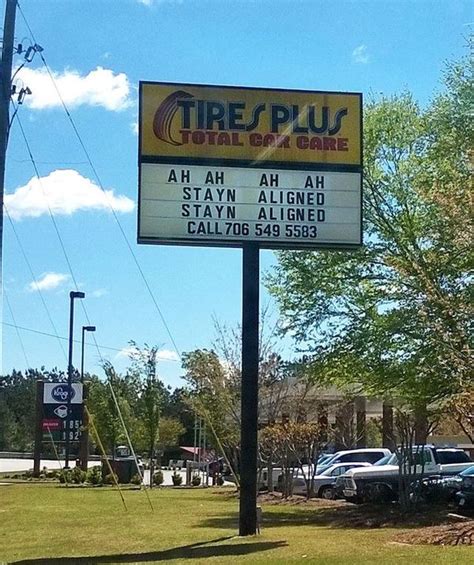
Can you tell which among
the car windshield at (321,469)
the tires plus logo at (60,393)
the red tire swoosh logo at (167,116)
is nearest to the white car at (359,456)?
the car windshield at (321,469)

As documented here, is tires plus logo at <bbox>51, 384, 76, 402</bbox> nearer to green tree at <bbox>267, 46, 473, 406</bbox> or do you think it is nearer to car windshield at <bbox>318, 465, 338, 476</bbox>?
car windshield at <bbox>318, 465, 338, 476</bbox>

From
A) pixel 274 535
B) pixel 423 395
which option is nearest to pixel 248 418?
pixel 274 535

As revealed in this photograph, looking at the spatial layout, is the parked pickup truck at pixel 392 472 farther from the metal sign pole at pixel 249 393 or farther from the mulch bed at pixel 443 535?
the metal sign pole at pixel 249 393

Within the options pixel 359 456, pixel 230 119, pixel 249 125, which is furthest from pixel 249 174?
pixel 359 456

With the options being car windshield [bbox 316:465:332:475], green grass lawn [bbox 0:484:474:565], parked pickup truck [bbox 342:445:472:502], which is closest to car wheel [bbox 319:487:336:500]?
car windshield [bbox 316:465:332:475]

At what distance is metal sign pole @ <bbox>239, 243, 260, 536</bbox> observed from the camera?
1647 centimetres

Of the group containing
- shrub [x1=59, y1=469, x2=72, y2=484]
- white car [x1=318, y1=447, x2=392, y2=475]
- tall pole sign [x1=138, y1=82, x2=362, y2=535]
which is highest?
tall pole sign [x1=138, y1=82, x2=362, y2=535]

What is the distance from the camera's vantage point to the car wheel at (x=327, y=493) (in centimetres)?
3141

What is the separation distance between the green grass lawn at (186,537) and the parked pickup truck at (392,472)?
1.35 metres

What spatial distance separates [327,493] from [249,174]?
678 inches

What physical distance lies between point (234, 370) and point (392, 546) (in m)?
20.3

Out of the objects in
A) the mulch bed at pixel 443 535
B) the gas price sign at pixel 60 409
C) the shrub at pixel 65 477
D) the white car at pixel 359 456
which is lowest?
the shrub at pixel 65 477

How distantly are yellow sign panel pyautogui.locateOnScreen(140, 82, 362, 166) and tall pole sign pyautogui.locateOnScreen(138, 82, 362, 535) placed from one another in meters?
0.02

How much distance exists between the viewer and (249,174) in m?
17.3
